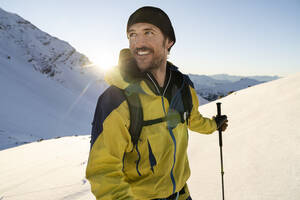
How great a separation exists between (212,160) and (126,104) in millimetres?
2425

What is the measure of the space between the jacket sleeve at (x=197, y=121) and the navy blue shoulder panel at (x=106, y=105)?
1.02 m

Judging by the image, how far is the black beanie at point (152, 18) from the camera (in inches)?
63.3

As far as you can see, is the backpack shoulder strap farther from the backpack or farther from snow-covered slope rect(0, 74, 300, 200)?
snow-covered slope rect(0, 74, 300, 200)

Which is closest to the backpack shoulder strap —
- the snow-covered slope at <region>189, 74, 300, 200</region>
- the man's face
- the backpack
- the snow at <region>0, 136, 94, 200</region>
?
the man's face

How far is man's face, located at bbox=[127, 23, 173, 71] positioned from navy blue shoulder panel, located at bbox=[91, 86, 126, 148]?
39cm

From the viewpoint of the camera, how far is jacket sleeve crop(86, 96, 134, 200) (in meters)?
1.11

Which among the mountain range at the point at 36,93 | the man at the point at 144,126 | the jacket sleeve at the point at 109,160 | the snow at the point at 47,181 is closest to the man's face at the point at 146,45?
the man at the point at 144,126

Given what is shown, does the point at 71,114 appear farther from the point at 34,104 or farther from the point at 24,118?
the point at 24,118

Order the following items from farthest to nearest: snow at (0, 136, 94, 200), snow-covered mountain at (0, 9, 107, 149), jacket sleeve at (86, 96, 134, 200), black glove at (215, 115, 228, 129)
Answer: snow-covered mountain at (0, 9, 107, 149)
snow at (0, 136, 94, 200)
black glove at (215, 115, 228, 129)
jacket sleeve at (86, 96, 134, 200)

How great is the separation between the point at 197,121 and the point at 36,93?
1129 inches

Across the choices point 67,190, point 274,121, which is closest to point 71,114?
point 67,190

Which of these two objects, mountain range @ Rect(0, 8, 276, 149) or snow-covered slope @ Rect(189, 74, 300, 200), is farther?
mountain range @ Rect(0, 8, 276, 149)

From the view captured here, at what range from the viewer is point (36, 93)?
82.5 ft

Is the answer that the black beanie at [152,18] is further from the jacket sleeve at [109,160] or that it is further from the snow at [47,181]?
the snow at [47,181]
